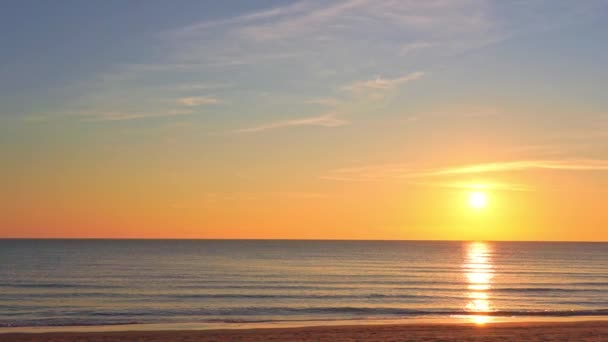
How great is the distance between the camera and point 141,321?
1512 inches

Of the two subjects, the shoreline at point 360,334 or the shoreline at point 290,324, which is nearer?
the shoreline at point 360,334

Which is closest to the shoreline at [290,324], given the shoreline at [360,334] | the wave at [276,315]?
the wave at [276,315]

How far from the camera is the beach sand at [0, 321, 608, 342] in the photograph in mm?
28484

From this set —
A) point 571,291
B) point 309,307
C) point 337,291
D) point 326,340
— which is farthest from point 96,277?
point 326,340

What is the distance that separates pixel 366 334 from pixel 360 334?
0.26 metres

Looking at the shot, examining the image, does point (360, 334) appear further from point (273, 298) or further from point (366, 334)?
point (273, 298)

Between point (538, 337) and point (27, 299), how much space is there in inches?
1478

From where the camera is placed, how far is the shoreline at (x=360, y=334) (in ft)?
93.7

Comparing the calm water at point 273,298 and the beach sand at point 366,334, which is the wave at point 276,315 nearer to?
the calm water at point 273,298

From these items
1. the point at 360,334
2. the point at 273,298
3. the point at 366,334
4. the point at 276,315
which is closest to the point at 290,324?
the point at 276,315

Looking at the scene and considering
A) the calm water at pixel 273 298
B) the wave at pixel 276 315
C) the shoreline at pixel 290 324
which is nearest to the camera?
the shoreline at pixel 290 324

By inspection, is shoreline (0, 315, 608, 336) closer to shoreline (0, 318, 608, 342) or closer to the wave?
the wave

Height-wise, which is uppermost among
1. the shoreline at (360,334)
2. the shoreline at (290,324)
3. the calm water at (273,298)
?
the calm water at (273,298)

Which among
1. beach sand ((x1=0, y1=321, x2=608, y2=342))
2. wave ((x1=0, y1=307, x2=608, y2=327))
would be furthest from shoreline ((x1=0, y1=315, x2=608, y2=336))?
beach sand ((x1=0, y1=321, x2=608, y2=342))
